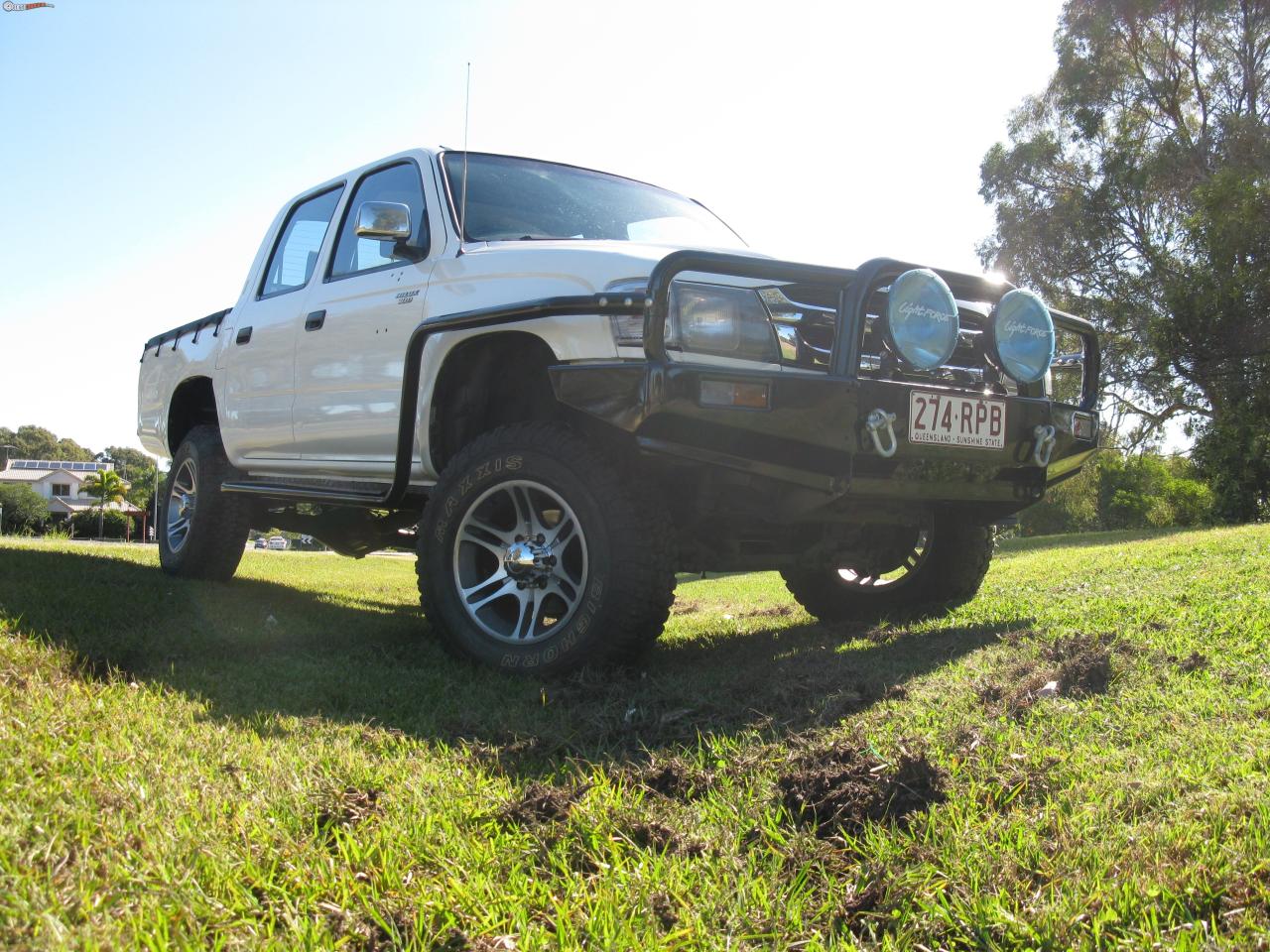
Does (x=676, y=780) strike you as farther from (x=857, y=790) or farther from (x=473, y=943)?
(x=473, y=943)

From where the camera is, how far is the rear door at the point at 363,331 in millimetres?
4500

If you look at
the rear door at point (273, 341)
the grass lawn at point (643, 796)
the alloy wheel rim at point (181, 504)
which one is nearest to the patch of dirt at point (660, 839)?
the grass lawn at point (643, 796)

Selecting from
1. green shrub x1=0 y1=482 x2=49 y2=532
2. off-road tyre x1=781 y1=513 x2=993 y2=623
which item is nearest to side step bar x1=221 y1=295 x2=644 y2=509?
off-road tyre x1=781 y1=513 x2=993 y2=623

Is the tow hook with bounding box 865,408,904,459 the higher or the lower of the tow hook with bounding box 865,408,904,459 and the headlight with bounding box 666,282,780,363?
the lower

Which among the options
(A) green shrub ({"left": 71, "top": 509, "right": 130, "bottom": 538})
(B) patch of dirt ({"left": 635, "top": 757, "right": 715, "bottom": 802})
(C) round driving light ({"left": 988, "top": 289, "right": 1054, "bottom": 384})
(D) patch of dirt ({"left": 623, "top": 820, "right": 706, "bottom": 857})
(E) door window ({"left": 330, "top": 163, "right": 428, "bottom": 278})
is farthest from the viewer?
(A) green shrub ({"left": 71, "top": 509, "right": 130, "bottom": 538})

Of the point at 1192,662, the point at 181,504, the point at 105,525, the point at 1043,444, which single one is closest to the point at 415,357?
the point at 1043,444

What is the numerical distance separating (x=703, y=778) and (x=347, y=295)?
3293mm

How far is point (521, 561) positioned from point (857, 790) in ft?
5.98

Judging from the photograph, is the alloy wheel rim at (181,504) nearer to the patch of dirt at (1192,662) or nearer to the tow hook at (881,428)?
the tow hook at (881,428)

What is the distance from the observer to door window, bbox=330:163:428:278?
4641 millimetres

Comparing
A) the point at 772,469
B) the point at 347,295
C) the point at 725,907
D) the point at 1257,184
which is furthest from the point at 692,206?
the point at 1257,184

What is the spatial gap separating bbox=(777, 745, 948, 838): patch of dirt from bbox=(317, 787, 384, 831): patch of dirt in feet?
2.86

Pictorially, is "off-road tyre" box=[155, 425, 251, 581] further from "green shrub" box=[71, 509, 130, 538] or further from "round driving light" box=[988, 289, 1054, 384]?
"green shrub" box=[71, 509, 130, 538]

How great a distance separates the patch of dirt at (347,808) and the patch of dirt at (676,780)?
0.60 m
